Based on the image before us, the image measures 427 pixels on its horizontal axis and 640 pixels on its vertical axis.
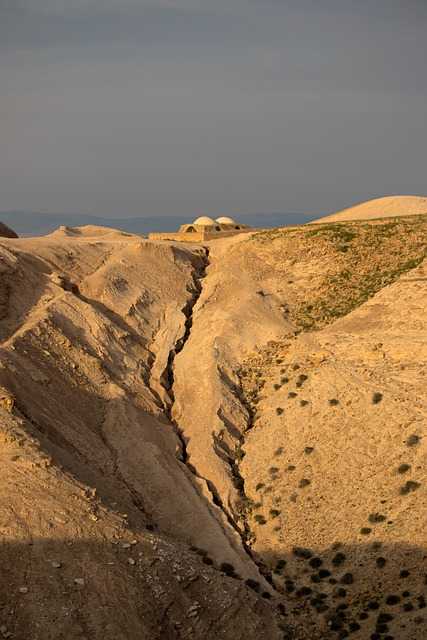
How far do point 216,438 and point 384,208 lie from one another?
119 feet

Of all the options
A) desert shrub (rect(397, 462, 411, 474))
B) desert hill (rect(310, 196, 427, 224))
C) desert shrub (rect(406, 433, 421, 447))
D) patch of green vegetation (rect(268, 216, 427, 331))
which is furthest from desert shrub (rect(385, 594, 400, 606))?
desert hill (rect(310, 196, 427, 224))

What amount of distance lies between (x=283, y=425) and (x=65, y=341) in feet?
32.2

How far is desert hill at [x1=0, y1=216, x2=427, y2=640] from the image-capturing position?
78.0ft

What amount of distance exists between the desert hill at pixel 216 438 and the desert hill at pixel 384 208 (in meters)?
14.8

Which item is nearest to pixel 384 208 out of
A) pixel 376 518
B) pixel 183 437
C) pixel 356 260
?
pixel 356 260

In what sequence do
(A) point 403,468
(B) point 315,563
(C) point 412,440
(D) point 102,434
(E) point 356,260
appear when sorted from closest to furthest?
(B) point 315,563, (A) point 403,468, (C) point 412,440, (D) point 102,434, (E) point 356,260

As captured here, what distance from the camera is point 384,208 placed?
211 ft

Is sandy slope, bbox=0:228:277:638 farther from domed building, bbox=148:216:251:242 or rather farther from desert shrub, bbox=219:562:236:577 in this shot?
domed building, bbox=148:216:251:242

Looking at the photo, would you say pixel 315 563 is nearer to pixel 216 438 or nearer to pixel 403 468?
pixel 403 468

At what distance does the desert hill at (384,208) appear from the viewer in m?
62.2

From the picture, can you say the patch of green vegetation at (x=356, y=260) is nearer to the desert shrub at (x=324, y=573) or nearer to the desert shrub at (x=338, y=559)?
the desert shrub at (x=338, y=559)

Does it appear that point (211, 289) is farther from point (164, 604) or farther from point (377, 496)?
point (164, 604)

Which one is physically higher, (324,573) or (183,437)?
(183,437)

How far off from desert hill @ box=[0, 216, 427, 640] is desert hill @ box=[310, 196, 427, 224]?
48.7ft
